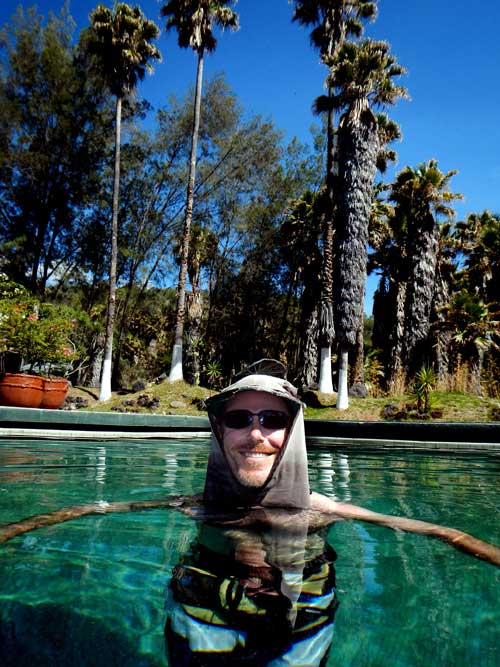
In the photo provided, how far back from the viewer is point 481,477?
547 centimetres

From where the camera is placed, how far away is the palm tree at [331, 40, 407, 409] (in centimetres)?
1720

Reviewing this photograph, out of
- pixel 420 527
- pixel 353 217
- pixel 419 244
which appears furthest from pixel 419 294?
pixel 420 527

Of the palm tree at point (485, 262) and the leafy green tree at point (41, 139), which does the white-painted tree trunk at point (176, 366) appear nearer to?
the leafy green tree at point (41, 139)

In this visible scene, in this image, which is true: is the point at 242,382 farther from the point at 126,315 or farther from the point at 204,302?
the point at 204,302

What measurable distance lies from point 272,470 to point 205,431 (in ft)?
31.6

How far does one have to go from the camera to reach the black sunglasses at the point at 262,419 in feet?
7.41

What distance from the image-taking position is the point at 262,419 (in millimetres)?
2258

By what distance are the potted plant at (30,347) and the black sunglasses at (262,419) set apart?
35.7ft


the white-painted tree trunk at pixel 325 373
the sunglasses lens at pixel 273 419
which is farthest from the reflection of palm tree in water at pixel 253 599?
the white-painted tree trunk at pixel 325 373

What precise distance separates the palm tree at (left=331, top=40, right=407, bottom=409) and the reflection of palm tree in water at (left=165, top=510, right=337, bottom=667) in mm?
14964

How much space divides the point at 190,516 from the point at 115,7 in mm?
22921

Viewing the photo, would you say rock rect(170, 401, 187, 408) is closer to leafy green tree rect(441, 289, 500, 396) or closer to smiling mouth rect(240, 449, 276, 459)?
leafy green tree rect(441, 289, 500, 396)

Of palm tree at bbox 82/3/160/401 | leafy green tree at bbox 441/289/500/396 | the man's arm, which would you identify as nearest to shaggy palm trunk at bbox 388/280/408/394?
leafy green tree at bbox 441/289/500/396

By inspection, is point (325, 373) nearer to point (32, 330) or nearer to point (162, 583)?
point (32, 330)
